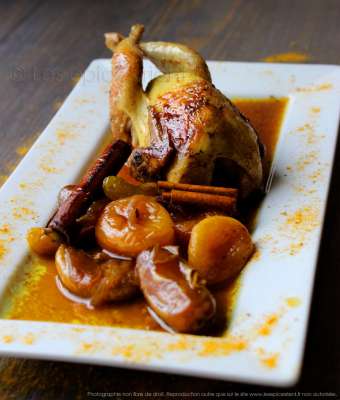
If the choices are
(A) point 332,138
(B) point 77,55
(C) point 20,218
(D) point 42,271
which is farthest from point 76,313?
(B) point 77,55

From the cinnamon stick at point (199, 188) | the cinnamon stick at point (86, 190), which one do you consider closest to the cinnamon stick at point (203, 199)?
the cinnamon stick at point (199, 188)

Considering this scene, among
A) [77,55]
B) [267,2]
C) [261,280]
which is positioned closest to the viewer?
[261,280]

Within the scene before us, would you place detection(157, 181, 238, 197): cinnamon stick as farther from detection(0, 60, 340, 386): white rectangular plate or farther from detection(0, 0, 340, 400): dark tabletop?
detection(0, 0, 340, 400): dark tabletop

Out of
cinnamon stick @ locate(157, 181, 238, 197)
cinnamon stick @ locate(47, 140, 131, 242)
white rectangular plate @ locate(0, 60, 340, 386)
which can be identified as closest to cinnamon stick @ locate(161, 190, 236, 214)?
cinnamon stick @ locate(157, 181, 238, 197)

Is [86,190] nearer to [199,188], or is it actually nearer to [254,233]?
[199,188]

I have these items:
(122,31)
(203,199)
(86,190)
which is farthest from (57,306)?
(122,31)

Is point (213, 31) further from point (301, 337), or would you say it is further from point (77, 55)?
point (301, 337)

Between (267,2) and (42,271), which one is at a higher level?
(42,271)
